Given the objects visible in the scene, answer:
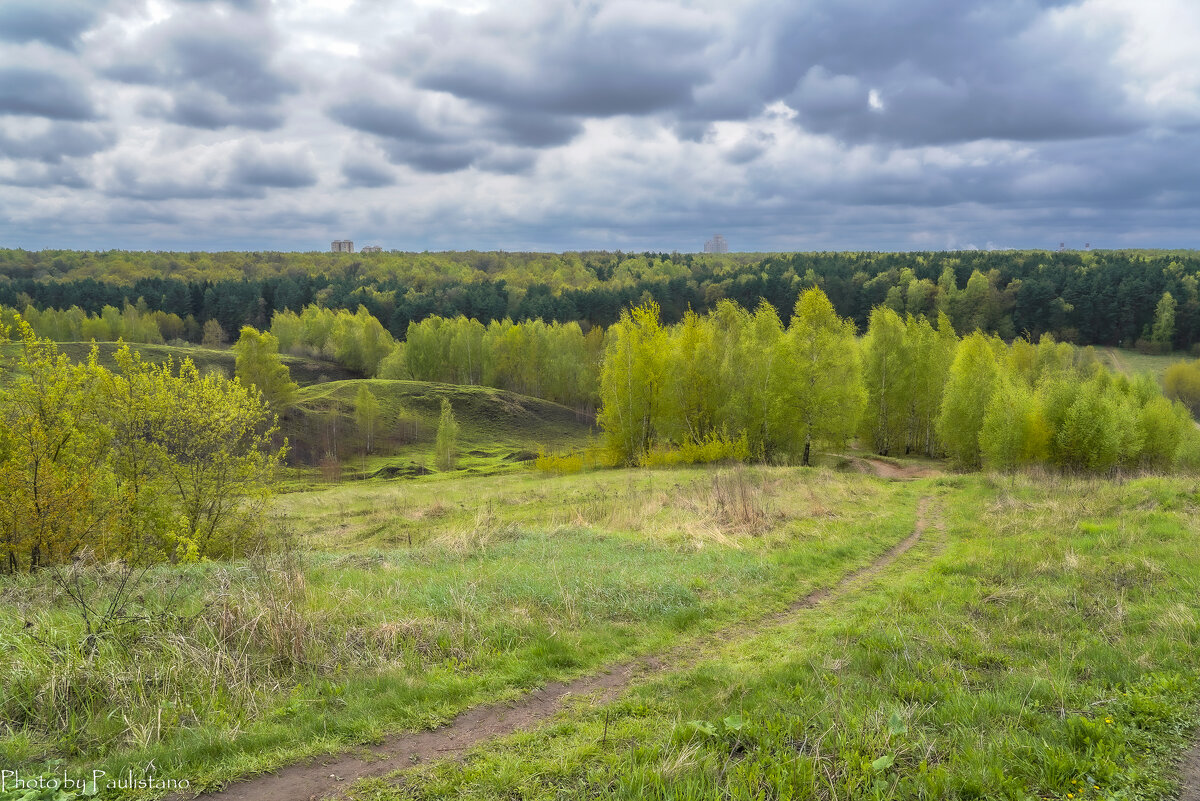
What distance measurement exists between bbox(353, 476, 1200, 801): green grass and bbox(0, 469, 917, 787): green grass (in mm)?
1213

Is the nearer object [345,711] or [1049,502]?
[345,711]

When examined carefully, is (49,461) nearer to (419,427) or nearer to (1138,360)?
(419,427)

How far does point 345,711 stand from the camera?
251 inches

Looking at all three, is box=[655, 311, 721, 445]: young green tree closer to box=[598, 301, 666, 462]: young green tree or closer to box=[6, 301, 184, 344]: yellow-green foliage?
box=[598, 301, 666, 462]: young green tree

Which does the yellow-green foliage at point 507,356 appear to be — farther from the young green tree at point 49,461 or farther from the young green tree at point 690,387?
the young green tree at point 49,461

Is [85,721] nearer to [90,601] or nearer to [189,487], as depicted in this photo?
[90,601]

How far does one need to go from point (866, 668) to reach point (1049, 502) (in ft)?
48.1

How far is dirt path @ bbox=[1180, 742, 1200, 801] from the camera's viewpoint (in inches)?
187

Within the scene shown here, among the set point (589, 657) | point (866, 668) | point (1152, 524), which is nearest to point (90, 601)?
point (589, 657)

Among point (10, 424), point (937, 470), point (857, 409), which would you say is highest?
point (10, 424)

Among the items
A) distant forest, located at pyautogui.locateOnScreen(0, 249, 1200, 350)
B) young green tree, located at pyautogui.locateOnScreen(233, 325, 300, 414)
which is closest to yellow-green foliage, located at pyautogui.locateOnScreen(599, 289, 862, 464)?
young green tree, located at pyautogui.locateOnScreen(233, 325, 300, 414)

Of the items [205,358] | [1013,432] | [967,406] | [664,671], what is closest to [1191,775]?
[664,671]

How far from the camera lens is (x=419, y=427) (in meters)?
75.8

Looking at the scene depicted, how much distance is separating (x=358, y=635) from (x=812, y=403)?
118 ft
